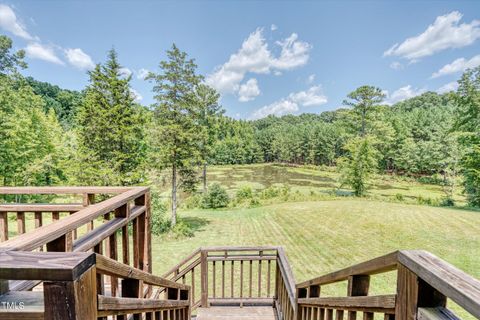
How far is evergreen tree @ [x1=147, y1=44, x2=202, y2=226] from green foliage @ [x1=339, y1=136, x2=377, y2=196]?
41.9 feet

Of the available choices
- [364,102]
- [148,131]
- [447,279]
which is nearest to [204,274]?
[447,279]

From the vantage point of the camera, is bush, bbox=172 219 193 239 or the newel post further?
bush, bbox=172 219 193 239

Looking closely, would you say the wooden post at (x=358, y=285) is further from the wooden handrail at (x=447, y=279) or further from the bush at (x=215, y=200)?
the bush at (x=215, y=200)

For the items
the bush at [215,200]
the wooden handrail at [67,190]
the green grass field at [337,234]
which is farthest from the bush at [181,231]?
the wooden handrail at [67,190]

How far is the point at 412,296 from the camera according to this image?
767 mm

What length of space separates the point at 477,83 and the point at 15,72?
24.0 metres

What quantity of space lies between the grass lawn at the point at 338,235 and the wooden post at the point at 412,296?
5519 mm

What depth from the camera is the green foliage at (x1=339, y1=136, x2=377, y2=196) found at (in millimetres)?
17766

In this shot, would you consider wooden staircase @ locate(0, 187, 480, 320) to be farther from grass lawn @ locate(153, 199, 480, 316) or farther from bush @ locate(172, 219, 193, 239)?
bush @ locate(172, 219, 193, 239)

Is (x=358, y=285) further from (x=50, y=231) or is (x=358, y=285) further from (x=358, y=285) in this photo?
Result: (x=50, y=231)

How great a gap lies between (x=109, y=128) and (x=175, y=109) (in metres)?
2.61

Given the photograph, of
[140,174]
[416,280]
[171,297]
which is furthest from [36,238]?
[140,174]

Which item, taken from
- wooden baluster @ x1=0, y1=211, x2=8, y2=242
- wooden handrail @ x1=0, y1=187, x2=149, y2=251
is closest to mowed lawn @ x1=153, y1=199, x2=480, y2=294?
wooden baluster @ x1=0, y1=211, x2=8, y2=242

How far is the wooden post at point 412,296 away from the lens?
0.73 m
